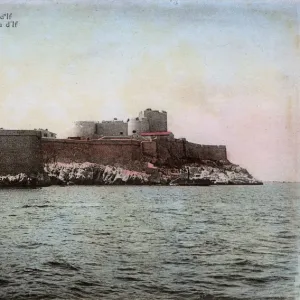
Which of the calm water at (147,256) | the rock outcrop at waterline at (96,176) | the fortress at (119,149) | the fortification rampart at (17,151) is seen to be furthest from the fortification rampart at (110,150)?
the calm water at (147,256)

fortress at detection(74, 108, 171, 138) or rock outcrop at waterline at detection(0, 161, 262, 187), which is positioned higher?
fortress at detection(74, 108, 171, 138)

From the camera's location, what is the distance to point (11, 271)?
154 inches

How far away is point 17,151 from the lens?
10.6m

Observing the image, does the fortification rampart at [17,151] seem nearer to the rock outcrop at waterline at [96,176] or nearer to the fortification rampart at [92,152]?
the rock outcrop at waterline at [96,176]

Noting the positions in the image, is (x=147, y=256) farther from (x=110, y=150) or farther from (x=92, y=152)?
(x=92, y=152)

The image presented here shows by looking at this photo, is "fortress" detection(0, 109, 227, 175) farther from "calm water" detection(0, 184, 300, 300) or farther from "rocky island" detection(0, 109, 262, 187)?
"calm water" detection(0, 184, 300, 300)

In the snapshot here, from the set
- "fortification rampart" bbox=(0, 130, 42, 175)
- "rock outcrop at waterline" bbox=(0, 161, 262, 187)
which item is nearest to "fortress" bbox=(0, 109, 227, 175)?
"fortification rampart" bbox=(0, 130, 42, 175)

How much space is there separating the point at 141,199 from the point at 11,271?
462 cm

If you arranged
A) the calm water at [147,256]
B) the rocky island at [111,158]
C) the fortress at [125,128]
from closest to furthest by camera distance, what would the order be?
1. the calm water at [147,256]
2. the rocky island at [111,158]
3. the fortress at [125,128]

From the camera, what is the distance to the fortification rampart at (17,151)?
10.3 meters

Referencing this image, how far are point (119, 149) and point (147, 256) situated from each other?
826 centimetres

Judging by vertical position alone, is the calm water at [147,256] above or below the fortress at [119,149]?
below

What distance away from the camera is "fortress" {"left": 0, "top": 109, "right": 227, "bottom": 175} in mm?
11141

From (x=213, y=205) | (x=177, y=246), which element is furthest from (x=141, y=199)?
(x=177, y=246)
